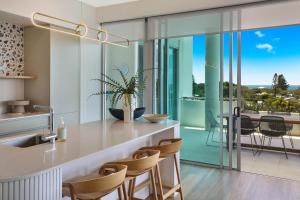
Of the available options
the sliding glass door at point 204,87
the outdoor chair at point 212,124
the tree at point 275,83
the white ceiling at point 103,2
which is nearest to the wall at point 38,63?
the white ceiling at point 103,2

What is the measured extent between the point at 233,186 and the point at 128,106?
183cm

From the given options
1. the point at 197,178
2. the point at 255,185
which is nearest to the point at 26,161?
the point at 197,178

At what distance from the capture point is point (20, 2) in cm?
381

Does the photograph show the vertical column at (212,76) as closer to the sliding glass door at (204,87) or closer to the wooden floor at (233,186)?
the sliding glass door at (204,87)

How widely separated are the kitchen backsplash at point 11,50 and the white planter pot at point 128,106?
7.24 ft

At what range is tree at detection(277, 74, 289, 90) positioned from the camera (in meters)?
5.93

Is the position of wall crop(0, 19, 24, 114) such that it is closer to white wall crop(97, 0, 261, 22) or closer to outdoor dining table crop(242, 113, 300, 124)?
white wall crop(97, 0, 261, 22)

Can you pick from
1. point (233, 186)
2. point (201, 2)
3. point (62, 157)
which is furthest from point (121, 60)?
point (62, 157)

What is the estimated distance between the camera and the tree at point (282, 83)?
5.93 metres

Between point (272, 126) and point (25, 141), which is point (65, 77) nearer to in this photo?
point (25, 141)

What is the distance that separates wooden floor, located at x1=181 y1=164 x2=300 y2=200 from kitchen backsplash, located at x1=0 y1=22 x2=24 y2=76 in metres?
3.24

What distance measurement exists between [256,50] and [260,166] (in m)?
2.89

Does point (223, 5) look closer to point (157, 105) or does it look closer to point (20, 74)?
point (157, 105)

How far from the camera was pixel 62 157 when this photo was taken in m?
1.85
